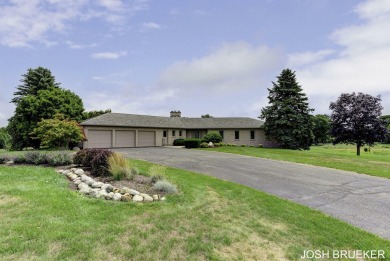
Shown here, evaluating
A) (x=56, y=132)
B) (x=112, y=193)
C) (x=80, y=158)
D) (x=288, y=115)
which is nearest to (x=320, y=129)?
(x=288, y=115)

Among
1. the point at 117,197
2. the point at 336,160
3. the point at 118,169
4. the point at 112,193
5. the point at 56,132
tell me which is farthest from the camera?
the point at 336,160

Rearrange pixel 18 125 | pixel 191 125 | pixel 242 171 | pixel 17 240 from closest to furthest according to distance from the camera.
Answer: pixel 17 240, pixel 242 171, pixel 18 125, pixel 191 125

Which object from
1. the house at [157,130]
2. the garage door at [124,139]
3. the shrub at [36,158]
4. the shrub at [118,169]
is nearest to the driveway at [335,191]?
the shrub at [118,169]

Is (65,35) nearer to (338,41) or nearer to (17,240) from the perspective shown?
(17,240)

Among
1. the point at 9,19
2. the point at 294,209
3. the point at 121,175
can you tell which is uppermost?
the point at 9,19

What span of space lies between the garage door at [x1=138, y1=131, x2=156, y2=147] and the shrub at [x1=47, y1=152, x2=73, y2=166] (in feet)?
63.3

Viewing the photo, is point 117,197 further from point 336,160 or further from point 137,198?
point 336,160

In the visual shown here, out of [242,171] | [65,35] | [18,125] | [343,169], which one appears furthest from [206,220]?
[18,125]

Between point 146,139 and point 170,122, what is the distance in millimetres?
5449

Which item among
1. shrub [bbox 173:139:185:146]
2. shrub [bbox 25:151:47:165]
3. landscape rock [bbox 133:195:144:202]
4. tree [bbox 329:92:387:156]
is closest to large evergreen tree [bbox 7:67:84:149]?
shrub [bbox 173:139:185:146]

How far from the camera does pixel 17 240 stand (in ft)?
13.4

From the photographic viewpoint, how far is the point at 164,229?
4.82m

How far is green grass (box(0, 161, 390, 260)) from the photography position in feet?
13.1

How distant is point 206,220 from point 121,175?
430 cm
